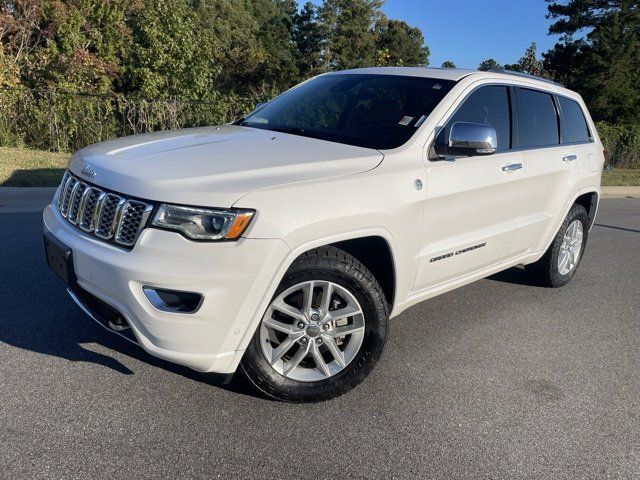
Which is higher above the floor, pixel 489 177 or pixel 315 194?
pixel 489 177

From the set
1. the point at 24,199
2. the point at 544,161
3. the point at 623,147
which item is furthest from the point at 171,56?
the point at 544,161

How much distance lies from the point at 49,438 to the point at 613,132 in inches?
792

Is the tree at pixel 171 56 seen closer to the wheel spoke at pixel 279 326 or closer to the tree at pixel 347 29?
the wheel spoke at pixel 279 326

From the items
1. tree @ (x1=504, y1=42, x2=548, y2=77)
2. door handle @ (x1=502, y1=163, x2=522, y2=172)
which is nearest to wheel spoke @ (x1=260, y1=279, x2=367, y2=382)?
door handle @ (x1=502, y1=163, x2=522, y2=172)

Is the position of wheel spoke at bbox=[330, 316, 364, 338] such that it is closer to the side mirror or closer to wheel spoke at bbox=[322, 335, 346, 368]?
wheel spoke at bbox=[322, 335, 346, 368]

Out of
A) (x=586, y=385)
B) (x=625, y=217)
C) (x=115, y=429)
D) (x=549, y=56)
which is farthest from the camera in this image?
(x=549, y=56)

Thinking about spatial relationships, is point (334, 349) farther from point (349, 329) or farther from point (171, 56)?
point (171, 56)

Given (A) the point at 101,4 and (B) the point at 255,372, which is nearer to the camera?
(B) the point at 255,372

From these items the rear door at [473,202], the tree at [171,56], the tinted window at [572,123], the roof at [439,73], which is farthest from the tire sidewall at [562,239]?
the tree at [171,56]

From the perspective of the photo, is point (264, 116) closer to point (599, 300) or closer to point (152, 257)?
point (152, 257)

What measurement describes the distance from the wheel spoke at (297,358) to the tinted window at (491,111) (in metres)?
1.76

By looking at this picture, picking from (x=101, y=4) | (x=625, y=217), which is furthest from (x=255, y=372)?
(x=101, y=4)

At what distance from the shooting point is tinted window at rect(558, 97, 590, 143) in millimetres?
5266

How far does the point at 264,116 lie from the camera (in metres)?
4.53
